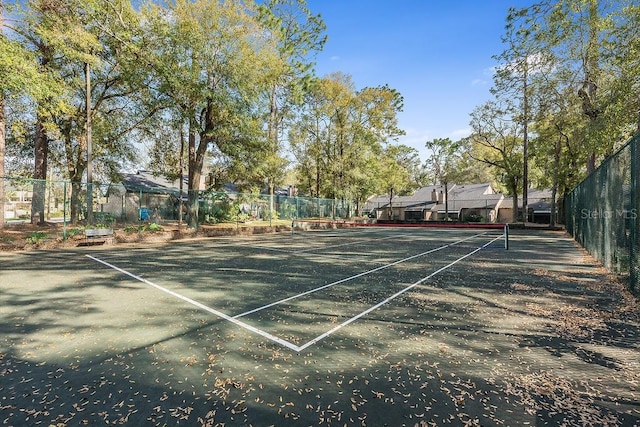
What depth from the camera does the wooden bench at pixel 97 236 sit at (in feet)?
41.1

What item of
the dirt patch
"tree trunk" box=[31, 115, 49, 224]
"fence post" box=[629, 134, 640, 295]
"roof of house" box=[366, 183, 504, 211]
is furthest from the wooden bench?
"roof of house" box=[366, 183, 504, 211]

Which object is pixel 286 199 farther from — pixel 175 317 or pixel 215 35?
pixel 175 317

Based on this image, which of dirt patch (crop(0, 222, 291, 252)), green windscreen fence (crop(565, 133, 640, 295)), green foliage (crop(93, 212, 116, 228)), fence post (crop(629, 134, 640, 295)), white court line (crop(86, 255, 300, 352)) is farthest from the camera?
green foliage (crop(93, 212, 116, 228))

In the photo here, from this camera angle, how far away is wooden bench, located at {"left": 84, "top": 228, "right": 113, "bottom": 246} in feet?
41.1

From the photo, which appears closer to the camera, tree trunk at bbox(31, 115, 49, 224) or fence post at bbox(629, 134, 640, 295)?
fence post at bbox(629, 134, 640, 295)

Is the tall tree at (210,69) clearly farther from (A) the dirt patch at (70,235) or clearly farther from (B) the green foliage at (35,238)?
(B) the green foliage at (35,238)

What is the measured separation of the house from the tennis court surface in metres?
38.9

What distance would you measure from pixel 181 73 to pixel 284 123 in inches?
662

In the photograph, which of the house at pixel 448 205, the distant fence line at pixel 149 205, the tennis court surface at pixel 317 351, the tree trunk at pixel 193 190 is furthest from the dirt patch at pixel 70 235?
the house at pixel 448 205

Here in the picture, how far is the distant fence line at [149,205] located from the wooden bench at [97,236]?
5.50 feet

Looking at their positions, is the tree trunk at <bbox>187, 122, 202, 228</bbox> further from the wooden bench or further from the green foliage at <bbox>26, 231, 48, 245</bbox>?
the green foliage at <bbox>26, 231, 48, 245</bbox>

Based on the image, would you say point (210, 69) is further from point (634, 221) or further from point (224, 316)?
point (634, 221)

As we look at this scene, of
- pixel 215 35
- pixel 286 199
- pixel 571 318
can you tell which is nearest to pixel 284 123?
pixel 286 199

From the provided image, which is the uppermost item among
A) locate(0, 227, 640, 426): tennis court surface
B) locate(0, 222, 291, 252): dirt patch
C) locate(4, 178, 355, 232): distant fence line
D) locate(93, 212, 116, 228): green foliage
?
locate(4, 178, 355, 232): distant fence line
